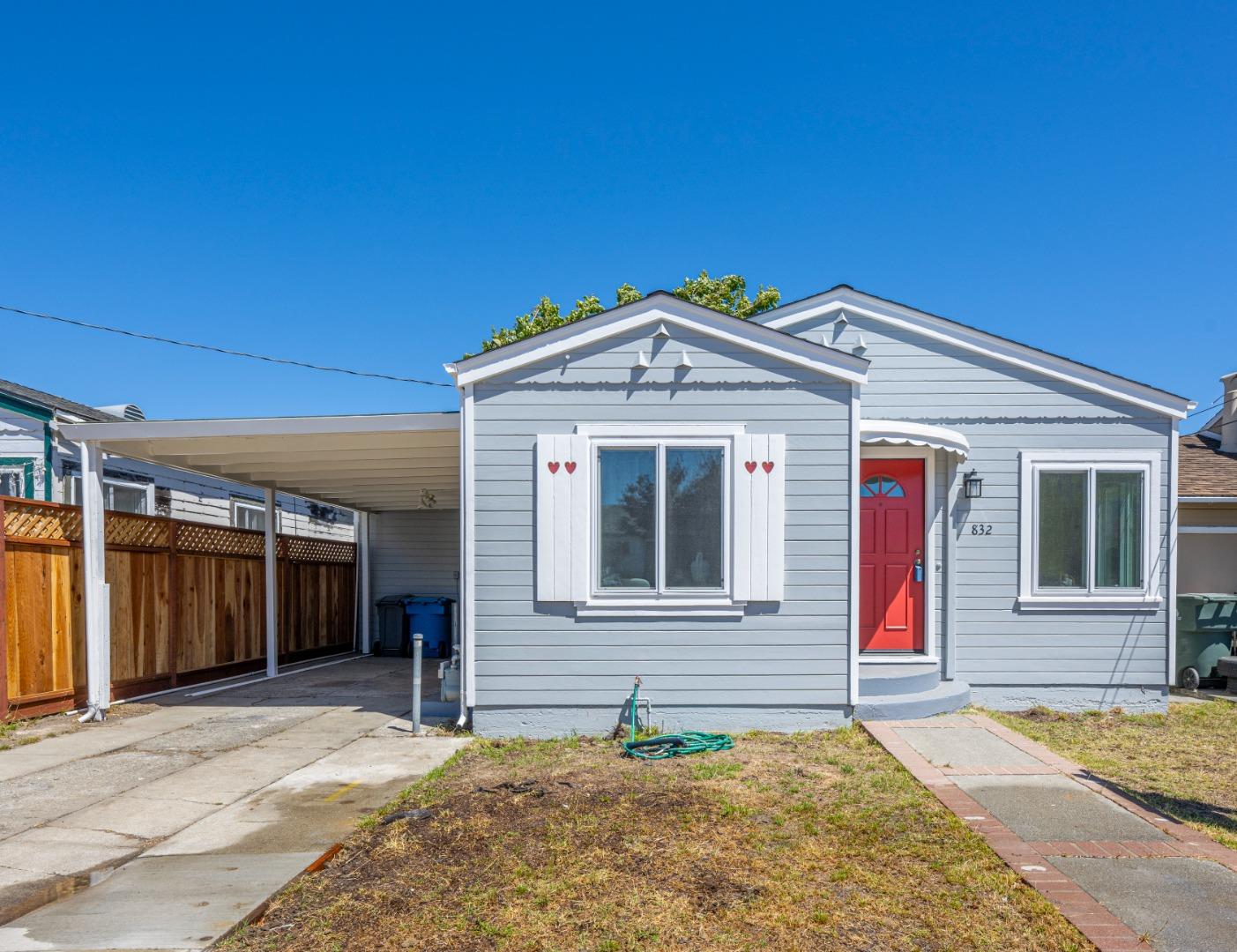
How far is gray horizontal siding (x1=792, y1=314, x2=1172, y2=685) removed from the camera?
793 centimetres

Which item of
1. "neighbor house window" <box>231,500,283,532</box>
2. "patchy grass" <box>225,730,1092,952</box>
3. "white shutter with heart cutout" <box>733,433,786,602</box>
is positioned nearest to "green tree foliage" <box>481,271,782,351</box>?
"neighbor house window" <box>231,500,283,532</box>

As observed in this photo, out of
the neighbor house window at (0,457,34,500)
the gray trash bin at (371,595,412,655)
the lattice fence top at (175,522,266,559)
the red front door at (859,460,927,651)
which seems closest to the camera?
the red front door at (859,460,927,651)

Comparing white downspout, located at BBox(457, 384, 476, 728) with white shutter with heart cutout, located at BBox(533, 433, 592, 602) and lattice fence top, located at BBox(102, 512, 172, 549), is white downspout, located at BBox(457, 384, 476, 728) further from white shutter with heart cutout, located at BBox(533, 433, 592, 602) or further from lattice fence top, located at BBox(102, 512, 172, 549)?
lattice fence top, located at BBox(102, 512, 172, 549)

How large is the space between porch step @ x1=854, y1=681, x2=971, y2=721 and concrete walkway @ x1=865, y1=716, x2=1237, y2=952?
443mm

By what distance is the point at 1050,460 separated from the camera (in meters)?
7.98

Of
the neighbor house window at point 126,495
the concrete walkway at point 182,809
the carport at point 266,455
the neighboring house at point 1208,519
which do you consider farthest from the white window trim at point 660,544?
the neighbor house window at point 126,495

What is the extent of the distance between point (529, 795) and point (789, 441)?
344 centimetres

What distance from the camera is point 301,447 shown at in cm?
802

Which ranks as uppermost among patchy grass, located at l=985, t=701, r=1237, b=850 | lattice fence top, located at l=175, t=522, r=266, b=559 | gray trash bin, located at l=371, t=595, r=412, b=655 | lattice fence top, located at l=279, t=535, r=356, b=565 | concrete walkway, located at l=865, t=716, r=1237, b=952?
lattice fence top, located at l=175, t=522, r=266, b=559

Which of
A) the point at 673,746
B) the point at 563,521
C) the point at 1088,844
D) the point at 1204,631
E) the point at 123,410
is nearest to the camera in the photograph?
the point at 1088,844

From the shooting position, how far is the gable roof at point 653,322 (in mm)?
6793

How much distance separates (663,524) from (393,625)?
→ 7.94 metres

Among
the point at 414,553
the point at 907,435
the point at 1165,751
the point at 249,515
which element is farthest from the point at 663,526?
the point at 249,515

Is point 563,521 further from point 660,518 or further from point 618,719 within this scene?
point 618,719
